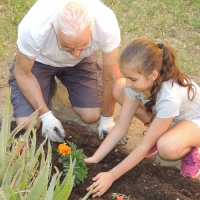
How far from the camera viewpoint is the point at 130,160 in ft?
9.74

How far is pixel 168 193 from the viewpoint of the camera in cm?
287

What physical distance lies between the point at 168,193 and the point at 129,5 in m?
3.24

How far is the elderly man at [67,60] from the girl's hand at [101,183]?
0.62 m

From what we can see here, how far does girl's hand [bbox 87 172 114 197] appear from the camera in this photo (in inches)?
113

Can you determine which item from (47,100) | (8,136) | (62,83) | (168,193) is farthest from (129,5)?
(8,136)

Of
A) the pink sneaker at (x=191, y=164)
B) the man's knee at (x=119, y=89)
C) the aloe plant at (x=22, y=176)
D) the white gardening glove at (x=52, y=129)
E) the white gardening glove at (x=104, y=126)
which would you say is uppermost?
the aloe plant at (x=22, y=176)

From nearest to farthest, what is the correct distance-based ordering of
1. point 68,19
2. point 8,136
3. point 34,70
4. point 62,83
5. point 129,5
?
point 8,136, point 68,19, point 34,70, point 62,83, point 129,5

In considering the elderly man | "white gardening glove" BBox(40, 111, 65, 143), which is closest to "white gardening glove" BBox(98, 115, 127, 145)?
the elderly man

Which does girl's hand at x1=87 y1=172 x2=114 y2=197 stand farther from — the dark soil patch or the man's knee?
the man's knee

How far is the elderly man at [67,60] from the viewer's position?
9.46 feet

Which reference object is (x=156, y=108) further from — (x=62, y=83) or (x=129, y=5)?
(x=129, y=5)

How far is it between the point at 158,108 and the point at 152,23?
8.39ft

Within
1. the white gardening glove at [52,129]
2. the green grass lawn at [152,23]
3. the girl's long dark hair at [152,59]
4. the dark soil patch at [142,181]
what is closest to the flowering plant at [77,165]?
the dark soil patch at [142,181]

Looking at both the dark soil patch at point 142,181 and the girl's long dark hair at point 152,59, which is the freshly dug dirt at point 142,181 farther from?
the girl's long dark hair at point 152,59
